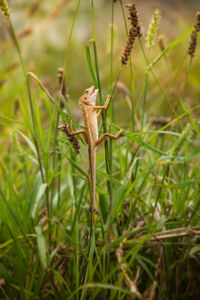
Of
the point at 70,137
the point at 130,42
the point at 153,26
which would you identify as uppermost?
the point at 153,26

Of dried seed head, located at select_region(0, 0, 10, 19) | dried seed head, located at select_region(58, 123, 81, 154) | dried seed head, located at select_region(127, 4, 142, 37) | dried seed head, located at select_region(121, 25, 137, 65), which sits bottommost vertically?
dried seed head, located at select_region(58, 123, 81, 154)

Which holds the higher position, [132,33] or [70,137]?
[132,33]

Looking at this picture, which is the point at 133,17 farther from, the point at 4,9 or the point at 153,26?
the point at 4,9

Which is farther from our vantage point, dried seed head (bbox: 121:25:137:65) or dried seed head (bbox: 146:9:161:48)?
dried seed head (bbox: 146:9:161:48)

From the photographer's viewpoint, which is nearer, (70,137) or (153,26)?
(70,137)

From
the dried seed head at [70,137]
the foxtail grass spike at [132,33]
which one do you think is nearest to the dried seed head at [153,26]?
the foxtail grass spike at [132,33]

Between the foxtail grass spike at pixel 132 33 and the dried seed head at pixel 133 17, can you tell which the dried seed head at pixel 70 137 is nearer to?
the foxtail grass spike at pixel 132 33

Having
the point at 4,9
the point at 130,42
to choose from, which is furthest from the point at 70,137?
the point at 4,9

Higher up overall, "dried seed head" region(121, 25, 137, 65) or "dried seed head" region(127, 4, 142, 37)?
"dried seed head" region(127, 4, 142, 37)

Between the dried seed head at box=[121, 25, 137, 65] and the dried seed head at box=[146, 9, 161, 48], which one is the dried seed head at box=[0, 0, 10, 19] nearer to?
the dried seed head at box=[121, 25, 137, 65]

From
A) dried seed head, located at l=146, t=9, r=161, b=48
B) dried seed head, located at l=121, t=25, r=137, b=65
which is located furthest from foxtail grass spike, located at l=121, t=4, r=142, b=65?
dried seed head, located at l=146, t=9, r=161, b=48

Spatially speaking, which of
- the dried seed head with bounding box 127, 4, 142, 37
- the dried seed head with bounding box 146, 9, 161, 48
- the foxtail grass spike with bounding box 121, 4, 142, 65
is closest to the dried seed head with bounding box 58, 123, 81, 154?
the foxtail grass spike with bounding box 121, 4, 142, 65

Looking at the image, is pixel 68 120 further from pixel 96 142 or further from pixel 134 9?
pixel 134 9
